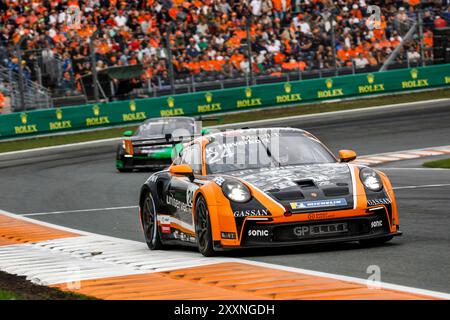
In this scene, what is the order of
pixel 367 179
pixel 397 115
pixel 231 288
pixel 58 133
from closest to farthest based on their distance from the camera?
1. pixel 231 288
2. pixel 367 179
3. pixel 397 115
4. pixel 58 133

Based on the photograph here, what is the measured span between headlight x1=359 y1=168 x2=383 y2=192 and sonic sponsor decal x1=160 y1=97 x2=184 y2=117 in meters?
24.4

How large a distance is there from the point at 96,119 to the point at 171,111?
2.48 m

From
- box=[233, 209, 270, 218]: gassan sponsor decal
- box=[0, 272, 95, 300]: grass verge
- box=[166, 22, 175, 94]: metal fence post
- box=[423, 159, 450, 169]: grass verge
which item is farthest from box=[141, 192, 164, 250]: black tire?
box=[166, 22, 175, 94]: metal fence post

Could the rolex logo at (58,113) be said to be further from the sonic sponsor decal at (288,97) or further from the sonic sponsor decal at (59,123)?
the sonic sponsor decal at (288,97)

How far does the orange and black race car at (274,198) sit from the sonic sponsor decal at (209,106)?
78.0ft

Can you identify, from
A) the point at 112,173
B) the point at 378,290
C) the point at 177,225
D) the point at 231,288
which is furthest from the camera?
the point at 112,173

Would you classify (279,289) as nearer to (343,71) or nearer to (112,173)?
(112,173)

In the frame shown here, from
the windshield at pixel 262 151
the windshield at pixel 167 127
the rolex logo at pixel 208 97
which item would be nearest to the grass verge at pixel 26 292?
the windshield at pixel 262 151

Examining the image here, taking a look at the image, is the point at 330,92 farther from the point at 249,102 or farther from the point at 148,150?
the point at 148,150

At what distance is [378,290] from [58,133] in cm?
2759

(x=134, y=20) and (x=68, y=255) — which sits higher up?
(x=134, y=20)

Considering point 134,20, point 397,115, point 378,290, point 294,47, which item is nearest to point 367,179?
point 378,290

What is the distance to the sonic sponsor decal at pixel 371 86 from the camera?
1395 inches

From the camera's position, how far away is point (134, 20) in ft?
119
